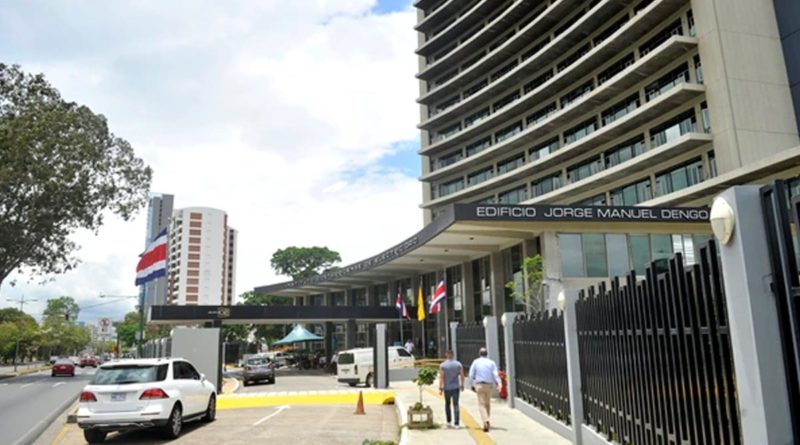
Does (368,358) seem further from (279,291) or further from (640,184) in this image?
(279,291)

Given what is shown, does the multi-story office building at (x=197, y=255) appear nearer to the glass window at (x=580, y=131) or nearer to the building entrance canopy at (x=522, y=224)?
the glass window at (x=580, y=131)

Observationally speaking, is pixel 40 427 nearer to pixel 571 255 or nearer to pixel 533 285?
pixel 533 285

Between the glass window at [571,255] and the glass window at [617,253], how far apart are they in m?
1.36

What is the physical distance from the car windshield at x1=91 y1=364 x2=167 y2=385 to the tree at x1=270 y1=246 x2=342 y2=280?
83.7 m

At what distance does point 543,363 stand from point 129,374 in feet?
27.7

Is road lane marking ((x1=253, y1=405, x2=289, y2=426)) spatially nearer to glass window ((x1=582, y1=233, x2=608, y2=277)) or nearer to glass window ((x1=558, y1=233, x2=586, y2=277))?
glass window ((x1=558, y1=233, x2=586, y2=277))

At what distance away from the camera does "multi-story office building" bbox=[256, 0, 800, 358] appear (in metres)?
29.9

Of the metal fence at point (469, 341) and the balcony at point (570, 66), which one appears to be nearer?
the metal fence at point (469, 341)

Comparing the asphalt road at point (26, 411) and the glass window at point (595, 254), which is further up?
the glass window at point (595, 254)

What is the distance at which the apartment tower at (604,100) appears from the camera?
133 ft

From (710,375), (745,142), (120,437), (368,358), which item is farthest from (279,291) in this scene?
(710,375)

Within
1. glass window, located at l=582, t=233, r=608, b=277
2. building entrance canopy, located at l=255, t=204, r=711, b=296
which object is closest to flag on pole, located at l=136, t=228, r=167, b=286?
building entrance canopy, located at l=255, t=204, r=711, b=296

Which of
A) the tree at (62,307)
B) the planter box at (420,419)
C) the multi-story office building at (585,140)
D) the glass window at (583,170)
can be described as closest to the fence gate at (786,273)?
the planter box at (420,419)

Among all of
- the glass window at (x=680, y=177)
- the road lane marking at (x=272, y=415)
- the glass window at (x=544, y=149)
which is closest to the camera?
the road lane marking at (x=272, y=415)
